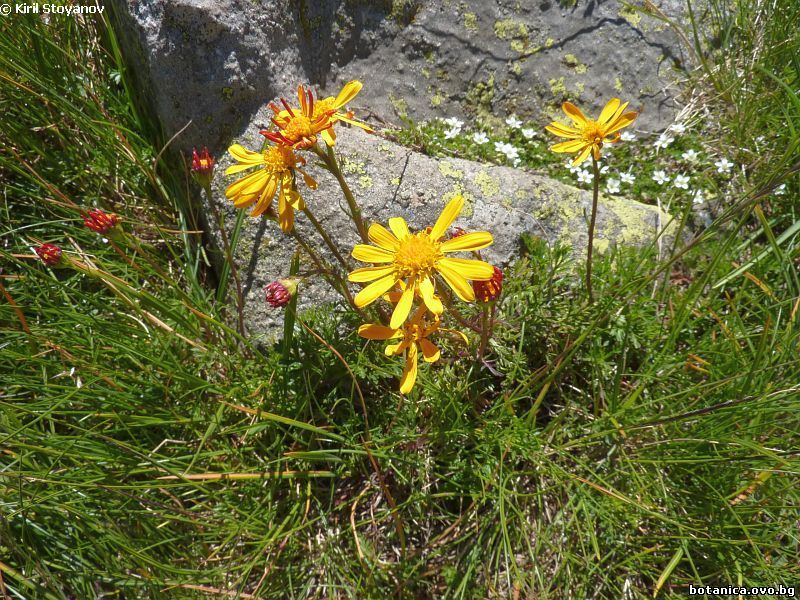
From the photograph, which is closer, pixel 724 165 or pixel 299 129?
pixel 299 129

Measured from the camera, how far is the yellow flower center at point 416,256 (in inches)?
74.1

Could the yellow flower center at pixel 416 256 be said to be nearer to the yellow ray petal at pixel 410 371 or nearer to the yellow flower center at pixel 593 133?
the yellow ray petal at pixel 410 371

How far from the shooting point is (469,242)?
73.0 inches

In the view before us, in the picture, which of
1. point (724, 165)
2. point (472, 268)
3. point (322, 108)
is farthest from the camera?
point (724, 165)

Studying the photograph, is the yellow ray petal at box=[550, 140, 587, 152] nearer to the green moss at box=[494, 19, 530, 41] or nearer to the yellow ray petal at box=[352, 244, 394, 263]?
the yellow ray petal at box=[352, 244, 394, 263]

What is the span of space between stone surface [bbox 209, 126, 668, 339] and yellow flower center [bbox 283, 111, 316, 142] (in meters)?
0.88

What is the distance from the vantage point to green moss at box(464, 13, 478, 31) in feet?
10.8

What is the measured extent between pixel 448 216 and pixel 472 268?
229 millimetres

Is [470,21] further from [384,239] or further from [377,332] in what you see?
[377,332]

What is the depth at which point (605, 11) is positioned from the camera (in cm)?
330

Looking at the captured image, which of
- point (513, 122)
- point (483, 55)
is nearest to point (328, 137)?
point (513, 122)

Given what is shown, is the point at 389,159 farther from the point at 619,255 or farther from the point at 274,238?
the point at 619,255

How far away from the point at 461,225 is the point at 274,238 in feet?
3.22

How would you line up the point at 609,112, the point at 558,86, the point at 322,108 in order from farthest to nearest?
the point at 558,86 → the point at 609,112 → the point at 322,108
